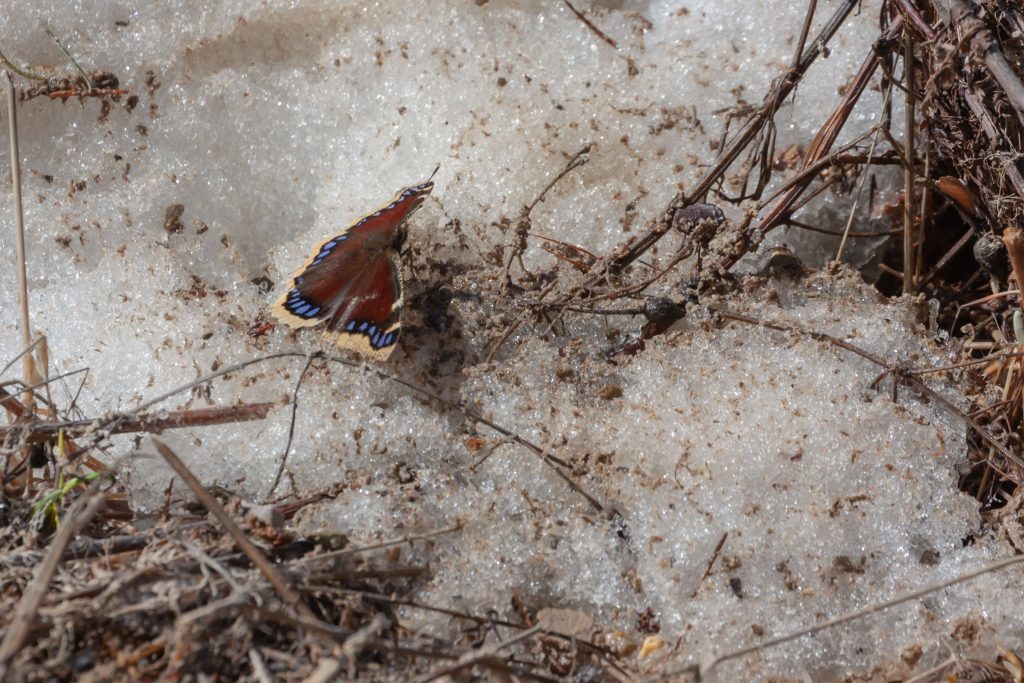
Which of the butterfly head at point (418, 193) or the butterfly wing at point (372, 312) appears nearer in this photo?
the butterfly wing at point (372, 312)

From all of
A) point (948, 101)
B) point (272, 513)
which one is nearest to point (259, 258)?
point (272, 513)

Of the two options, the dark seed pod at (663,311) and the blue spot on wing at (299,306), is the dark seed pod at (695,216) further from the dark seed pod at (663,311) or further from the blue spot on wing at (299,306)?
the blue spot on wing at (299,306)

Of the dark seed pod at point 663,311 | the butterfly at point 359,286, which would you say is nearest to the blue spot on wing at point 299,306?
the butterfly at point 359,286

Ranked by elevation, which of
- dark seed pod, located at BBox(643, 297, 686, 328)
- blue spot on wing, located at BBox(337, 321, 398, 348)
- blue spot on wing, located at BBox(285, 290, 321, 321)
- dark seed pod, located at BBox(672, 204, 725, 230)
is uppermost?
dark seed pod, located at BBox(672, 204, 725, 230)

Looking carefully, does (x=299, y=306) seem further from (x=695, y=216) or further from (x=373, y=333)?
(x=695, y=216)

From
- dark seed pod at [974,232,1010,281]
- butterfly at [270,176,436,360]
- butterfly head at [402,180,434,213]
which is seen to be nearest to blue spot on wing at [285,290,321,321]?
butterfly at [270,176,436,360]

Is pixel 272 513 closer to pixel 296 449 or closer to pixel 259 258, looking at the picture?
pixel 296 449

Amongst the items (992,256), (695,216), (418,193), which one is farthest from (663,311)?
(992,256)

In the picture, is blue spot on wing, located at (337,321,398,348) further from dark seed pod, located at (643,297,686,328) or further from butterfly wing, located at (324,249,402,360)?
dark seed pod, located at (643,297,686,328)
